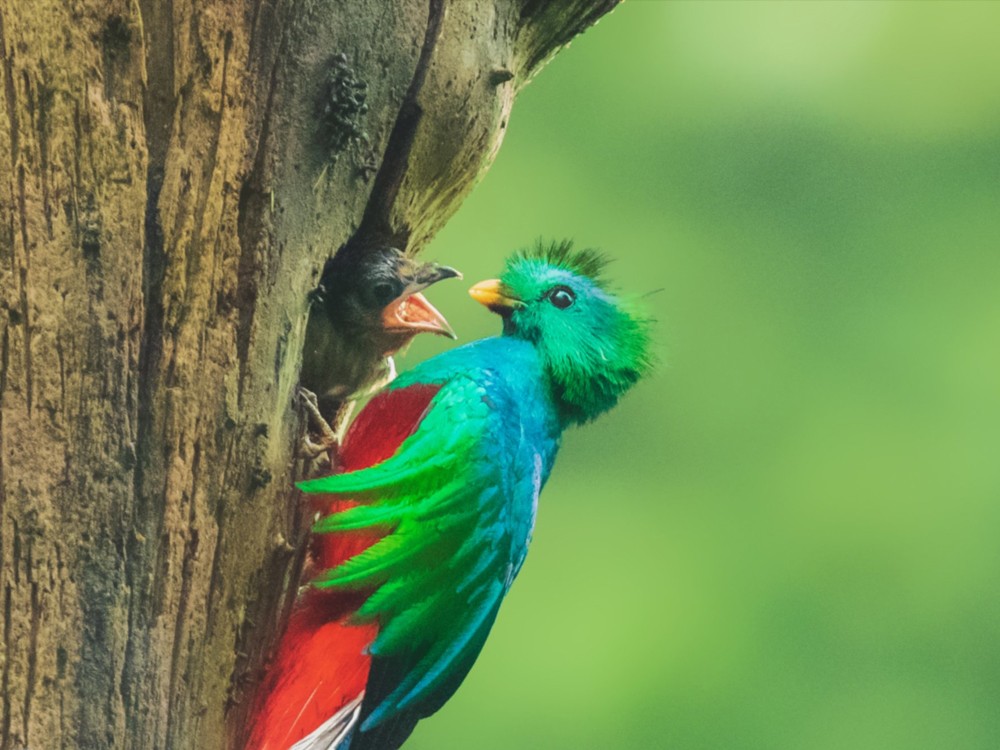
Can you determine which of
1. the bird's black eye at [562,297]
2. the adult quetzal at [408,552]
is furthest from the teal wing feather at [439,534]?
the bird's black eye at [562,297]

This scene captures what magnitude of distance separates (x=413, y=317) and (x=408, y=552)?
742mm

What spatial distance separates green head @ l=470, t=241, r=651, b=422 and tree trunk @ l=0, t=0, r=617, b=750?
0.69m

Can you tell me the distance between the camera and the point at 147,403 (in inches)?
85.0

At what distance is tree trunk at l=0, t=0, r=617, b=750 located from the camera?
2.04 metres

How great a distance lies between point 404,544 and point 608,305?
90 centimetres

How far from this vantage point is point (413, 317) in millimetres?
3064

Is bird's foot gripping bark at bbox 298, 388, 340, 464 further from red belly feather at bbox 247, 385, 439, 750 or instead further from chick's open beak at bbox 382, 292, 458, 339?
chick's open beak at bbox 382, 292, 458, 339

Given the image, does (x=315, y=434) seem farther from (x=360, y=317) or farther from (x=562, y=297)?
(x=562, y=297)

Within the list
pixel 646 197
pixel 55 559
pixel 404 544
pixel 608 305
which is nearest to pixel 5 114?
pixel 55 559

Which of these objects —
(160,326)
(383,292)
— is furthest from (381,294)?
(160,326)

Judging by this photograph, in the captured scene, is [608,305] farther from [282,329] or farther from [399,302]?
[282,329]

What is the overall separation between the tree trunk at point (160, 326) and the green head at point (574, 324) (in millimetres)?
691

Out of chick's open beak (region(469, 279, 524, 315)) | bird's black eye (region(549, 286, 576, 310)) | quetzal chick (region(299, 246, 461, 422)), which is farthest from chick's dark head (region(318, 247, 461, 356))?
bird's black eye (region(549, 286, 576, 310))

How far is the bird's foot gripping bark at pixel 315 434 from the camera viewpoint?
8.29 ft
